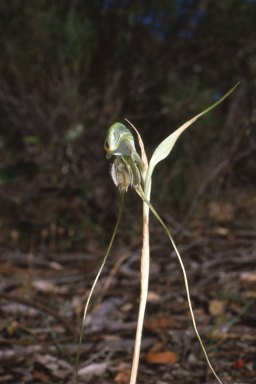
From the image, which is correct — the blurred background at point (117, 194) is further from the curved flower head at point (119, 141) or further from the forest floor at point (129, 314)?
the curved flower head at point (119, 141)

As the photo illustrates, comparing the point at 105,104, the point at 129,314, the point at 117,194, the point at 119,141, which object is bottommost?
the point at 129,314

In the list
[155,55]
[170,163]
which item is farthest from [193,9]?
[170,163]

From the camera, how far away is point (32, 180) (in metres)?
2.34

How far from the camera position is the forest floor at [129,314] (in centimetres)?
78

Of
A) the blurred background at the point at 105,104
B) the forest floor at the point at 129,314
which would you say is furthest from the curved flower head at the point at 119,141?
the blurred background at the point at 105,104

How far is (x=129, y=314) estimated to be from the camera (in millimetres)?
1143

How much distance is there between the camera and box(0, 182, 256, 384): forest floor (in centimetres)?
78

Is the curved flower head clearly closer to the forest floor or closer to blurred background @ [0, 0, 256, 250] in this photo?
the forest floor

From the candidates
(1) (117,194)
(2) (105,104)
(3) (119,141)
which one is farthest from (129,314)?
(2) (105,104)

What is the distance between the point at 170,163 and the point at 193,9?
5.27 feet

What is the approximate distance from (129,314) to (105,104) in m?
1.67

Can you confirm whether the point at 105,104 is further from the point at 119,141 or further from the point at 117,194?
the point at 119,141

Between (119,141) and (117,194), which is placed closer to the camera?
(119,141)

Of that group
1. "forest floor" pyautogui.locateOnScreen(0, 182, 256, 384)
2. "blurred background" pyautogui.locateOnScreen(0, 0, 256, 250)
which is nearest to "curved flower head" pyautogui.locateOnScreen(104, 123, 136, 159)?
"forest floor" pyautogui.locateOnScreen(0, 182, 256, 384)
